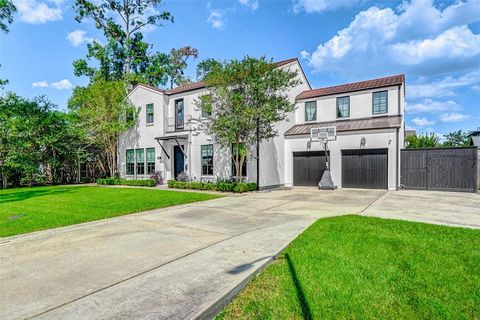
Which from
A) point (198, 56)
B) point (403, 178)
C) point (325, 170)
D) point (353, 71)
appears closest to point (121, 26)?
point (198, 56)

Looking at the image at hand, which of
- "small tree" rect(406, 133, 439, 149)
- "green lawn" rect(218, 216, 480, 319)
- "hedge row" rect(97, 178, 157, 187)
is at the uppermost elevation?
"small tree" rect(406, 133, 439, 149)

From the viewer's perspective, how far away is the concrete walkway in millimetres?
2928

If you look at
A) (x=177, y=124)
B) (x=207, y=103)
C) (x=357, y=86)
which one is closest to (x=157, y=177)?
(x=177, y=124)

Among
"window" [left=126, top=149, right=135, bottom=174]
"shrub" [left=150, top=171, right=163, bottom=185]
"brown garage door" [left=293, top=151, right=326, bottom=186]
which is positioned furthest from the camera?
"window" [left=126, top=149, right=135, bottom=174]

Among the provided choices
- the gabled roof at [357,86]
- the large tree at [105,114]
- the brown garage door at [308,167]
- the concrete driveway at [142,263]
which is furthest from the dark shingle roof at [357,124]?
the large tree at [105,114]

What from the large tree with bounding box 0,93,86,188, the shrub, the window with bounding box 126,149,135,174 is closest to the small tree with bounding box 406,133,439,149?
the shrub

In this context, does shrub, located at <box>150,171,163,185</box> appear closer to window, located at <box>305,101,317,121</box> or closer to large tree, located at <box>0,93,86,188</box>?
large tree, located at <box>0,93,86,188</box>

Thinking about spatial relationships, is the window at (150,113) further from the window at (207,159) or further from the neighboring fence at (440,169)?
the neighboring fence at (440,169)

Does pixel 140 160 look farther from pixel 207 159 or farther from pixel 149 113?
pixel 207 159

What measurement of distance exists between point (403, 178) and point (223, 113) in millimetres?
10612

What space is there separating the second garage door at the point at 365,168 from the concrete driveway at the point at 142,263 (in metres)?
7.14

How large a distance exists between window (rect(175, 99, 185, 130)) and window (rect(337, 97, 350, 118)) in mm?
10405

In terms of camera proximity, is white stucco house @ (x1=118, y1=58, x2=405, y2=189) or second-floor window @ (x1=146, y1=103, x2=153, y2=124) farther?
second-floor window @ (x1=146, y1=103, x2=153, y2=124)

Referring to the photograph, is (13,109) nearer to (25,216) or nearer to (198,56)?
(25,216)
